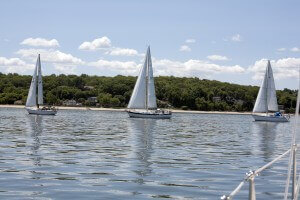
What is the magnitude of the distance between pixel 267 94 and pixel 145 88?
29.7m

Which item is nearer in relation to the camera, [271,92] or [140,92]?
[140,92]

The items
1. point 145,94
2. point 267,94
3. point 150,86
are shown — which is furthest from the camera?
point 267,94

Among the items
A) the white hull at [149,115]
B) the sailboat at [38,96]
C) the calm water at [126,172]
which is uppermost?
the sailboat at [38,96]

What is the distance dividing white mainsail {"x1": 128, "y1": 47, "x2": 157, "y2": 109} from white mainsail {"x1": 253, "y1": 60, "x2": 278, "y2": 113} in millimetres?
26778

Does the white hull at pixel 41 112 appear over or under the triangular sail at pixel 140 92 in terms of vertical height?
under

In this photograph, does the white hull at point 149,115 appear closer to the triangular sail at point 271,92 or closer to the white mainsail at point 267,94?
the white mainsail at point 267,94

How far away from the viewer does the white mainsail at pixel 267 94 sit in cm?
10931

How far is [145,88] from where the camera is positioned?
100 meters

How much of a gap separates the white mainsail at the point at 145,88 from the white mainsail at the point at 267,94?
26778mm

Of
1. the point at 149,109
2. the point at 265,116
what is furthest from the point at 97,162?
the point at 265,116

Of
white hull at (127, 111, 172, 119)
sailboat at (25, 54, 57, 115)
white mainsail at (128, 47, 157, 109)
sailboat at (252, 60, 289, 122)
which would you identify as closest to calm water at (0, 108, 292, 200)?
white mainsail at (128, 47, 157, 109)

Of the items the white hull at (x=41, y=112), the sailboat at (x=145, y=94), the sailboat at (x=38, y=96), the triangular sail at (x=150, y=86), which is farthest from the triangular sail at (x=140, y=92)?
the sailboat at (x=38, y=96)

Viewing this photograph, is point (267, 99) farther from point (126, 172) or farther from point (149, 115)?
point (126, 172)

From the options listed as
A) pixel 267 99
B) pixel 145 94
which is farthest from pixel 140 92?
pixel 267 99
